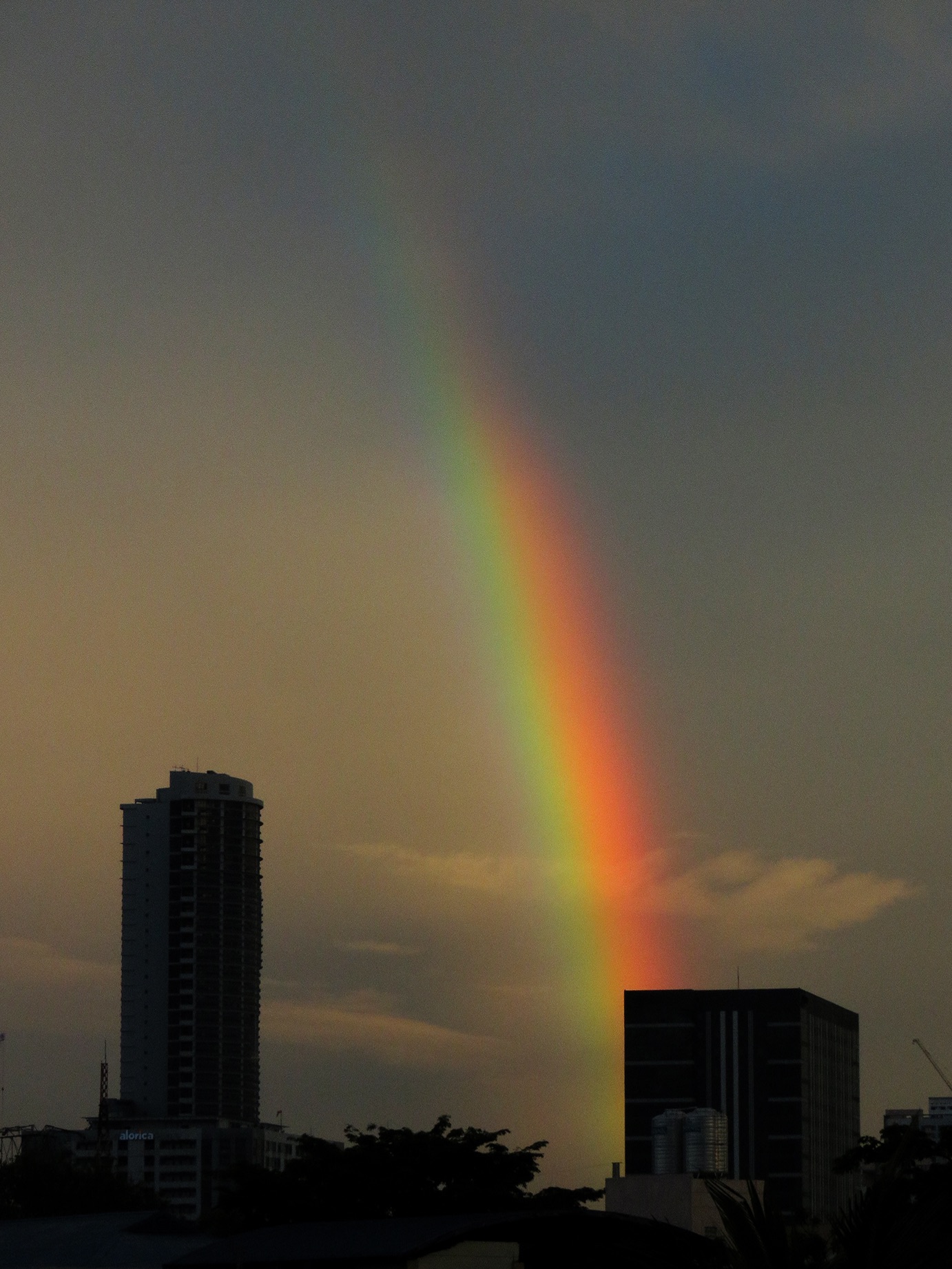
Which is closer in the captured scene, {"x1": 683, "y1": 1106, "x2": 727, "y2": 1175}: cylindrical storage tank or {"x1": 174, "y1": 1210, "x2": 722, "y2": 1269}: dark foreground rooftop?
{"x1": 174, "y1": 1210, "x2": 722, "y2": 1269}: dark foreground rooftop

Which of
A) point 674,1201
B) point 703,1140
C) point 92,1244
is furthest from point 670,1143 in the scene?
point 92,1244

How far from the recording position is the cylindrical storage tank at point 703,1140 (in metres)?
87.6

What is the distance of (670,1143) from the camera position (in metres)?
88.5

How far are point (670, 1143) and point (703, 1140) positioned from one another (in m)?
1.63

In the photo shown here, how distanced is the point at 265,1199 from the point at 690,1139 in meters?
20.1

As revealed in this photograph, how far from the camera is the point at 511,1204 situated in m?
84.8

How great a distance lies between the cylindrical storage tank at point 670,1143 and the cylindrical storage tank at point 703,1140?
32 centimetres

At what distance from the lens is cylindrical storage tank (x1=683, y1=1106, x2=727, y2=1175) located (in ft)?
287

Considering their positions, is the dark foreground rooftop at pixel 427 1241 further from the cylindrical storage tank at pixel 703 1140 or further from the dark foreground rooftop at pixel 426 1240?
the cylindrical storage tank at pixel 703 1140

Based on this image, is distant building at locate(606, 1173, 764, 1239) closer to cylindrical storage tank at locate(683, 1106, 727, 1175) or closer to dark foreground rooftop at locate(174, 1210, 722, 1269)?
dark foreground rooftop at locate(174, 1210, 722, 1269)

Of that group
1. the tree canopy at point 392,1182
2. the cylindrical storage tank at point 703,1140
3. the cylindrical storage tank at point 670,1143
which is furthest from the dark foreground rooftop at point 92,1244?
the cylindrical storage tank at point 703,1140

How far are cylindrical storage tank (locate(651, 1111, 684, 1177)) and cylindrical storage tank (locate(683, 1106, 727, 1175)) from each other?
315mm

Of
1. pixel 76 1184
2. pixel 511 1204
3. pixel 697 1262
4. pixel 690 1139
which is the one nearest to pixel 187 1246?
pixel 511 1204

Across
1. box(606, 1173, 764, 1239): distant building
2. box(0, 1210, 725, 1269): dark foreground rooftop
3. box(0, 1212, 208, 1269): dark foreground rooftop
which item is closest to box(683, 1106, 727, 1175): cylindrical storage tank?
box(0, 1212, 208, 1269): dark foreground rooftop
